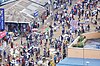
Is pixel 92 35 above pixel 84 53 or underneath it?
above

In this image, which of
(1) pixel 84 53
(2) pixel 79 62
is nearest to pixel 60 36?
(1) pixel 84 53

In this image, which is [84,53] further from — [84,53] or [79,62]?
[79,62]

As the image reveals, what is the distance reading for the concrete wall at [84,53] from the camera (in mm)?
28609

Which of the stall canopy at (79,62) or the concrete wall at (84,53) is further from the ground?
the concrete wall at (84,53)

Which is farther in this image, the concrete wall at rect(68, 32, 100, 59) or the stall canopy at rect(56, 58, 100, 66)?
the concrete wall at rect(68, 32, 100, 59)

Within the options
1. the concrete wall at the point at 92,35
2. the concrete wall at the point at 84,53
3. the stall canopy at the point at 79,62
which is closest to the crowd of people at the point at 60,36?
the concrete wall at the point at 92,35

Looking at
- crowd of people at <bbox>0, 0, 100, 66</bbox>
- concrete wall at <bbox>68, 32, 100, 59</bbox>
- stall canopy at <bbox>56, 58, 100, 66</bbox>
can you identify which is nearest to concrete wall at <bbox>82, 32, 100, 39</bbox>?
crowd of people at <bbox>0, 0, 100, 66</bbox>

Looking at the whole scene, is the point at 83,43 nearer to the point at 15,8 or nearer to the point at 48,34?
the point at 48,34

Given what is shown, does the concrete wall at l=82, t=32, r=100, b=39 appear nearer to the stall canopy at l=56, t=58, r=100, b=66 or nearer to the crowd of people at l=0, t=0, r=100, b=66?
the crowd of people at l=0, t=0, r=100, b=66

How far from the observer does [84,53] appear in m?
28.7

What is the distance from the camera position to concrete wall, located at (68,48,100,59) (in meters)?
28.6

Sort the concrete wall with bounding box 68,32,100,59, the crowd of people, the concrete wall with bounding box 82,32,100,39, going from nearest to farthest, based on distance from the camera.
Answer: the concrete wall with bounding box 68,32,100,59
the concrete wall with bounding box 82,32,100,39
the crowd of people

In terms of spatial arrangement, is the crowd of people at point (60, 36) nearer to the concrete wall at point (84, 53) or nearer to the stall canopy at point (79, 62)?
the concrete wall at point (84, 53)

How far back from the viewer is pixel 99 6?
157 ft
